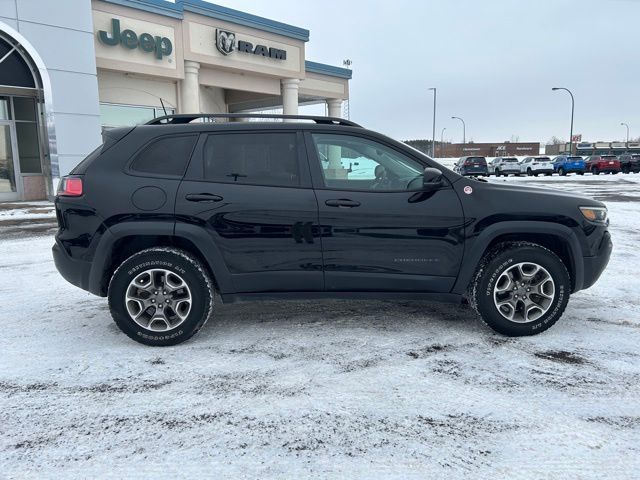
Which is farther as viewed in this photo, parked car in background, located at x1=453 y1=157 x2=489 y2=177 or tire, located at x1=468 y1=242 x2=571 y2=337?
parked car in background, located at x1=453 y1=157 x2=489 y2=177

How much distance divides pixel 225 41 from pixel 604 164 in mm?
A: 29802

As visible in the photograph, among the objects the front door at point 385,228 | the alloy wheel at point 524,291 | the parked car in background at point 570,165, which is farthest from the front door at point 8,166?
the parked car in background at point 570,165

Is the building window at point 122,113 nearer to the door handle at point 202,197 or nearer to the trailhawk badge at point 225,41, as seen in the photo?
the trailhawk badge at point 225,41

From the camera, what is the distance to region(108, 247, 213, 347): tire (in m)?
3.81

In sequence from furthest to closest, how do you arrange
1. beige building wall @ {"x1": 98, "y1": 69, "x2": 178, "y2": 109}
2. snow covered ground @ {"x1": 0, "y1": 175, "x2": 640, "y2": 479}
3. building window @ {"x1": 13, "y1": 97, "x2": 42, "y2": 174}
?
1. beige building wall @ {"x1": 98, "y1": 69, "x2": 178, "y2": 109}
2. building window @ {"x1": 13, "y1": 97, "x2": 42, "y2": 174}
3. snow covered ground @ {"x1": 0, "y1": 175, "x2": 640, "y2": 479}

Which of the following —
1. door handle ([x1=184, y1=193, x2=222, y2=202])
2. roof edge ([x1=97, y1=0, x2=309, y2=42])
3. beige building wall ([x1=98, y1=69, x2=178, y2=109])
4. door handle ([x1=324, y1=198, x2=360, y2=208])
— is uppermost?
roof edge ([x1=97, y1=0, x2=309, y2=42])

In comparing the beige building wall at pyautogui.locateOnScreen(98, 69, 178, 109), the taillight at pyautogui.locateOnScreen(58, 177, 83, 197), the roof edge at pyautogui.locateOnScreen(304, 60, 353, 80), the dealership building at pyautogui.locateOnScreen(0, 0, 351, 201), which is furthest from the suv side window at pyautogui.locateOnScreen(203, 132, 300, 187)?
the roof edge at pyautogui.locateOnScreen(304, 60, 353, 80)

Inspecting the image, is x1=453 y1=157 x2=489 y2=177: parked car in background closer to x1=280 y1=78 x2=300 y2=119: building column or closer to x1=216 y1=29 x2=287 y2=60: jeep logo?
x1=280 y1=78 x2=300 y2=119: building column

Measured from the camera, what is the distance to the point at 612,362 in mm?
3576

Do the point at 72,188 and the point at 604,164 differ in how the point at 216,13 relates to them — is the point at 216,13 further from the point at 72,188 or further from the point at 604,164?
the point at 604,164

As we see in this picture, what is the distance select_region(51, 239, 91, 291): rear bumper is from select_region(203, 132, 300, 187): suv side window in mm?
1220

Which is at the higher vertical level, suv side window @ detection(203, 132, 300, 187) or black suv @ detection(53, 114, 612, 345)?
suv side window @ detection(203, 132, 300, 187)

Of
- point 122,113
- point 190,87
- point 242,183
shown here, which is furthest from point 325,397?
point 190,87

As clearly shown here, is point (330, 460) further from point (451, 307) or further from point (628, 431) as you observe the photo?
point (451, 307)
